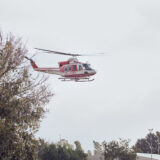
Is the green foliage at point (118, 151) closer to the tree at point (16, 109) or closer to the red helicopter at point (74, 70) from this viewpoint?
the red helicopter at point (74, 70)

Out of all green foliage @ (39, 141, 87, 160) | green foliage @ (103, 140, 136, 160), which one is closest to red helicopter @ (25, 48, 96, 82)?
green foliage @ (103, 140, 136, 160)

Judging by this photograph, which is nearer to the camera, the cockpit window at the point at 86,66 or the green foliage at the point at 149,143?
the cockpit window at the point at 86,66

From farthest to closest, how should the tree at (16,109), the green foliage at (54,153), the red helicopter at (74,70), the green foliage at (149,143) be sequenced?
the green foliage at (149,143), the green foliage at (54,153), the red helicopter at (74,70), the tree at (16,109)

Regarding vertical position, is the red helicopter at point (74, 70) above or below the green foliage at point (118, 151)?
above

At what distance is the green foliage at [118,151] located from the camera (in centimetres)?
5600

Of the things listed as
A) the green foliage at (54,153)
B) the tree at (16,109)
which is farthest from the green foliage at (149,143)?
the tree at (16,109)

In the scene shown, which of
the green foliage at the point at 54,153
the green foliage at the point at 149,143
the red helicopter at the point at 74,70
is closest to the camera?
the red helicopter at the point at 74,70

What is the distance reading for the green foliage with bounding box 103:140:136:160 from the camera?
56.0 m

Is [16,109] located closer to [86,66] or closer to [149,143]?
[86,66]

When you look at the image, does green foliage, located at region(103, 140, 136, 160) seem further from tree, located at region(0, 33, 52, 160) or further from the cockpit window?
tree, located at region(0, 33, 52, 160)

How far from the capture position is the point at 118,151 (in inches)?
2242

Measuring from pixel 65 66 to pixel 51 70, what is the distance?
2.89 m

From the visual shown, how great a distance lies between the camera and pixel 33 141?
19.9 m

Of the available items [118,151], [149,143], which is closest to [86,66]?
[118,151]
